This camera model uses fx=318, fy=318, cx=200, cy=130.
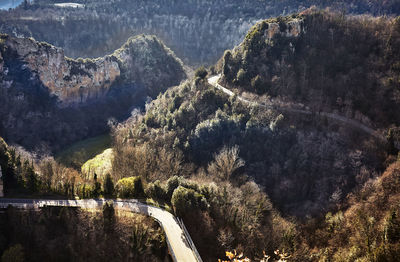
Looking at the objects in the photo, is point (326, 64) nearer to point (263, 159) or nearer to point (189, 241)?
point (263, 159)

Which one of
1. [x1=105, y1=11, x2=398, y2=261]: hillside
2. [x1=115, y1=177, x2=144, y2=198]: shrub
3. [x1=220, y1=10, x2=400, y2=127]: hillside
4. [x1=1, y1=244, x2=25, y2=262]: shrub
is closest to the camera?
[x1=1, y1=244, x2=25, y2=262]: shrub

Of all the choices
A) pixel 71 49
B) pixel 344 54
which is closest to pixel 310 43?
pixel 344 54

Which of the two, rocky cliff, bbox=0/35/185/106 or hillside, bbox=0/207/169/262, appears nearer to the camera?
hillside, bbox=0/207/169/262

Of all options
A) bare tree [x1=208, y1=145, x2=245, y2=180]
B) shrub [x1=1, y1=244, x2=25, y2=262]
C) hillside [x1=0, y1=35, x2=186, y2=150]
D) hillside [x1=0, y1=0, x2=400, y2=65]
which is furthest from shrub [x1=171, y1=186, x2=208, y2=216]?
hillside [x1=0, y1=0, x2=400, y2=65]

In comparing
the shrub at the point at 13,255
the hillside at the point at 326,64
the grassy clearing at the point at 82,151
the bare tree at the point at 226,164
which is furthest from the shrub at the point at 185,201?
the hillside at the point at 326,64

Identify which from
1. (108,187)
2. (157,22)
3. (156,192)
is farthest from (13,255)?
(157,22)

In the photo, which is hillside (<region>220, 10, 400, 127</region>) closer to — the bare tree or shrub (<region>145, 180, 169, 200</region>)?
the bare tree

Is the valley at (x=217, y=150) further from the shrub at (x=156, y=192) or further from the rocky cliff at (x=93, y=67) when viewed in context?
the rocky cliff at (x=93, y=67)
